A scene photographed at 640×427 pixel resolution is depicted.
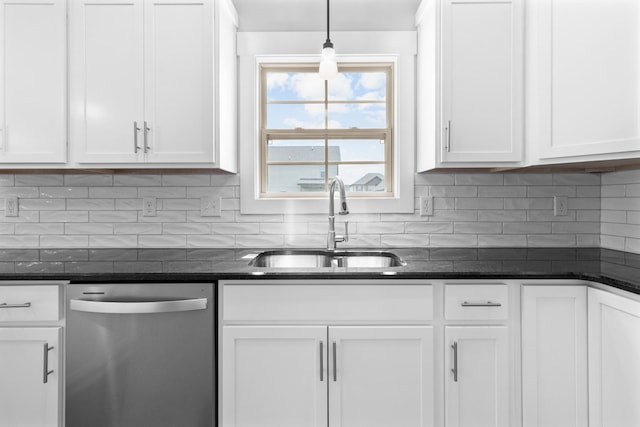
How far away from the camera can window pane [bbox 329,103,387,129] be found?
2516 millimetres

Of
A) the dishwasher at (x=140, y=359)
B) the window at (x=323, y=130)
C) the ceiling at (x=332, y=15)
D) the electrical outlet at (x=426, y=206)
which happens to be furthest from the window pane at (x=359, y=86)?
the dishwasher at (x=140, y=359)

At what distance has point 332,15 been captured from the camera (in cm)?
240

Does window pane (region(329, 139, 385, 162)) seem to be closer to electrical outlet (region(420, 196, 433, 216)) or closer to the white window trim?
the white window trim

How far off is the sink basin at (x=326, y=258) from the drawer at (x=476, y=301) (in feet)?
1.79

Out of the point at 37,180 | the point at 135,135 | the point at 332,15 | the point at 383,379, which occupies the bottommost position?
the point at 383,379

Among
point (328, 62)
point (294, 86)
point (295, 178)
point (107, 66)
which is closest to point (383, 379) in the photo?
point (295, 178)

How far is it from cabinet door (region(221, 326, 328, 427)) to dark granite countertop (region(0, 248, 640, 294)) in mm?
247

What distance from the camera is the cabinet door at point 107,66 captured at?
199 centimetres

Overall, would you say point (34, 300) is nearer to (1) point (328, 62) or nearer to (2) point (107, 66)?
(2) point (107, 66)

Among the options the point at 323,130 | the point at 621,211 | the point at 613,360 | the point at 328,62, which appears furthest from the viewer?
the point at 323,130

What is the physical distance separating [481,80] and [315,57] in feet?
3.15

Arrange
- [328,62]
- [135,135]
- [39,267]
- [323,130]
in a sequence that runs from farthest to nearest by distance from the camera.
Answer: [323,130] → [135,135] → [328,62] → [39,267]

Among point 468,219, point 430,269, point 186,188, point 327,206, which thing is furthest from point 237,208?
point 468,219

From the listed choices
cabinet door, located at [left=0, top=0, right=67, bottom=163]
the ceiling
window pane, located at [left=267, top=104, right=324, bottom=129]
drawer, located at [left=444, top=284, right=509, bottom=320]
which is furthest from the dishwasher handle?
the ceiling
